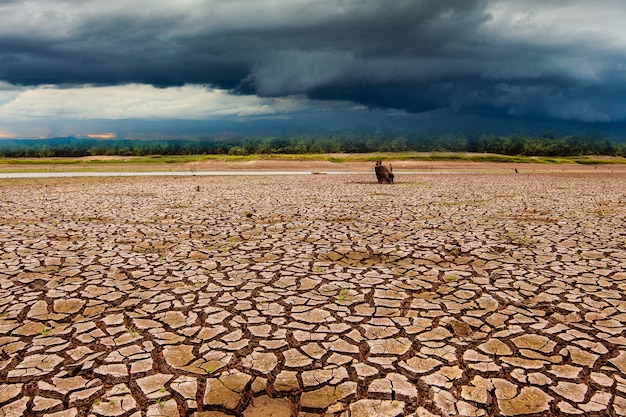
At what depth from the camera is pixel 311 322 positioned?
199 inches

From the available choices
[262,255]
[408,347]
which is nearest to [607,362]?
[408,347]

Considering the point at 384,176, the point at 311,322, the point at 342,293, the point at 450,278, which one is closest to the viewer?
the point at 311,322

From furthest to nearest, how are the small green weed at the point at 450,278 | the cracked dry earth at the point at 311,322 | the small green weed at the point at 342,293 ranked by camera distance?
the small green weed at the point at 450,278 → the small green weed at the point at 342,293 → the cracked dry earth at the point at 311,322

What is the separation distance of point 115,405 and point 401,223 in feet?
30.2

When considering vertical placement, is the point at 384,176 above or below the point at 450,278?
above

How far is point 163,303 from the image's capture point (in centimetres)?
563

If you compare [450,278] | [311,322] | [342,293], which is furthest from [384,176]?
[311,322]

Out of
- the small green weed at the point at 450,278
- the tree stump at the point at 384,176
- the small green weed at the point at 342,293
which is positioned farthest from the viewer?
the tree stump at the point at 384,176

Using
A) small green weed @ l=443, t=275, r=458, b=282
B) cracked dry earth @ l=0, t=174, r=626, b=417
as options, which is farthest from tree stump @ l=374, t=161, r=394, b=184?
small green weed @ l=443, t=275, r=458, b=282

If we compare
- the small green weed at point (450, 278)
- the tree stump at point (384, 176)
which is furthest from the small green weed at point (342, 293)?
the tree stump at point (384, 176)

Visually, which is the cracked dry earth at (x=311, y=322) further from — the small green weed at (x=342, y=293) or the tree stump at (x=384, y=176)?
the tree stump at (x=384, y=176)

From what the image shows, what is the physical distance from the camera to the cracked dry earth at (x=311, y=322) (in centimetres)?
362

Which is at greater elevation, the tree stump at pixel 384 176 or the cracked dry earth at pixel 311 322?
the tree stump at pixel 384 176

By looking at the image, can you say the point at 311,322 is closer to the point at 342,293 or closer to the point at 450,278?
the point at 342,293
